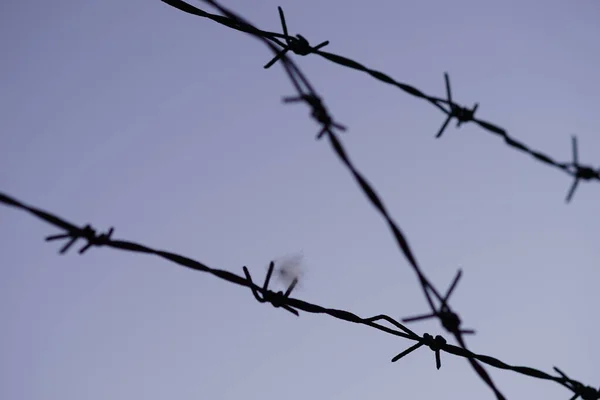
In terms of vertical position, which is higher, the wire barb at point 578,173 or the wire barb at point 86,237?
the wire barb at point 578,173

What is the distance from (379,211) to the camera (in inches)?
109

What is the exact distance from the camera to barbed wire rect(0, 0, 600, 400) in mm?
1836

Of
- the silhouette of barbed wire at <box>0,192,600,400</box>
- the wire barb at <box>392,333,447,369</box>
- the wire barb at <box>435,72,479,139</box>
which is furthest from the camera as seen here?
the wire barb at <box>435,72,479,139</box>

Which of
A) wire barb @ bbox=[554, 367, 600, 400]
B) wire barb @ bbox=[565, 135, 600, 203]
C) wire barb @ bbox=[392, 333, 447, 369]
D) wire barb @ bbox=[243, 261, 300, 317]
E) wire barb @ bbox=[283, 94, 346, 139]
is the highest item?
wire barb @ bbox=[283, 94, 346, 139]

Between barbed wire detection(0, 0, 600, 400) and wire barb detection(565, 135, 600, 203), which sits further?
wire barb detection(565, 135, 600, 203)

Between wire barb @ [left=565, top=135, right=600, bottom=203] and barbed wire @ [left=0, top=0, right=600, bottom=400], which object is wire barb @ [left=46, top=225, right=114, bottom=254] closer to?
barbed wire @ [left=0, top=0, right=600, bottom=400]

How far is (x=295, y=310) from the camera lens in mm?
2109

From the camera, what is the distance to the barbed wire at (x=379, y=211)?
6.02ft

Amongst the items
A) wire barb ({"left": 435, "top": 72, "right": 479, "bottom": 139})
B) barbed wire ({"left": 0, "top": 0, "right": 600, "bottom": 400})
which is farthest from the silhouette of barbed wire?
wire barb ({"left": 435, "top": 72, "right": 479, "bottom": 139})

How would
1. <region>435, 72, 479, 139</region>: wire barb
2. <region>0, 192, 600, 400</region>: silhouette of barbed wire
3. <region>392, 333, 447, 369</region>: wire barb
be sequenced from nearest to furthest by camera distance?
1. <region>0, 192, 600, 400</region>: silhouette of barbed wire
2. <region>392, 333, 447, 369</region>: wire barb
3. <region>435, 72, 479, 139</region>: wire barb

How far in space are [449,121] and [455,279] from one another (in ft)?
2.59

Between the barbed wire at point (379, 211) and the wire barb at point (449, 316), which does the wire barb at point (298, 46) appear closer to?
the barbed wire at point (379, 211)

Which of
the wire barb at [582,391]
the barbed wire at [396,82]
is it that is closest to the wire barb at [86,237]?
the barbed wire at [396,82]

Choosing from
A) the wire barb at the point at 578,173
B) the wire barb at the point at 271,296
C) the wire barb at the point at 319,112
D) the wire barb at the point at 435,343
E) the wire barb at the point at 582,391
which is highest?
the wire barb at the point at 319,112
